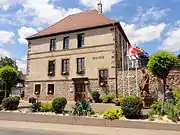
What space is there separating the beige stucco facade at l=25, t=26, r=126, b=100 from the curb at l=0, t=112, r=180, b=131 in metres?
11.1

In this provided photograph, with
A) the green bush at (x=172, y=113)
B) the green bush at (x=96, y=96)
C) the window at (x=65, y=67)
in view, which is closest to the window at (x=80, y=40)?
the window at (x=65, y=67)

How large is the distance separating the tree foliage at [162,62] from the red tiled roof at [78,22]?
8.95m

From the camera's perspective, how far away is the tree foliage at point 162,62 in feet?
51.1

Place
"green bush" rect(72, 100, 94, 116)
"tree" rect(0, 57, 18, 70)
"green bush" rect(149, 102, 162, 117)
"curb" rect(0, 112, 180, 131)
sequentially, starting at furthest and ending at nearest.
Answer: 1. "tree" rect(0, 57, 18, 70)
2. "green bush" rect(72, 100, 94, 116)
3. "green bush" rect(149, 102, 162, 117)
4. "curb" rect(0, 112, 180, 131)

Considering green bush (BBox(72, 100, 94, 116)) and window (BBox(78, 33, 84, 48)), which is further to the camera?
window (BBox(78, 33, 84, 48))

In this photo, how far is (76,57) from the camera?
2461 centimetres

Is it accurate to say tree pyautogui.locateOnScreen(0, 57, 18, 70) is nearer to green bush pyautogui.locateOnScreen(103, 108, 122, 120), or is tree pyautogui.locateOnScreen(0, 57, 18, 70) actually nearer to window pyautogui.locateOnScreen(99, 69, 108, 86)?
window pyautogui.locateOnScreen(99, 69, 108, 86)

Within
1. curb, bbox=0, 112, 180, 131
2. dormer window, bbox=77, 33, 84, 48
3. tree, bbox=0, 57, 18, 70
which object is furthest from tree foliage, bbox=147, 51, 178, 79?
tree, bbox=0, 57, 18, 70

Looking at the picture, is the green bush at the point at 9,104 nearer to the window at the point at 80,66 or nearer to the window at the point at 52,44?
the window at the point at 80,66

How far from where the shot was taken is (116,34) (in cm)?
2338

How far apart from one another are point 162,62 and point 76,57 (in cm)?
1114

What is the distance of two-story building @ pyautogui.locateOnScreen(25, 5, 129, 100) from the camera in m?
23.0

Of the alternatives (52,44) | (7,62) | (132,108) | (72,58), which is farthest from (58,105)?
(7,62)

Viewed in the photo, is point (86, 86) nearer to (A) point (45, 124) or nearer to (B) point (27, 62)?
(B) point (27, 62)
